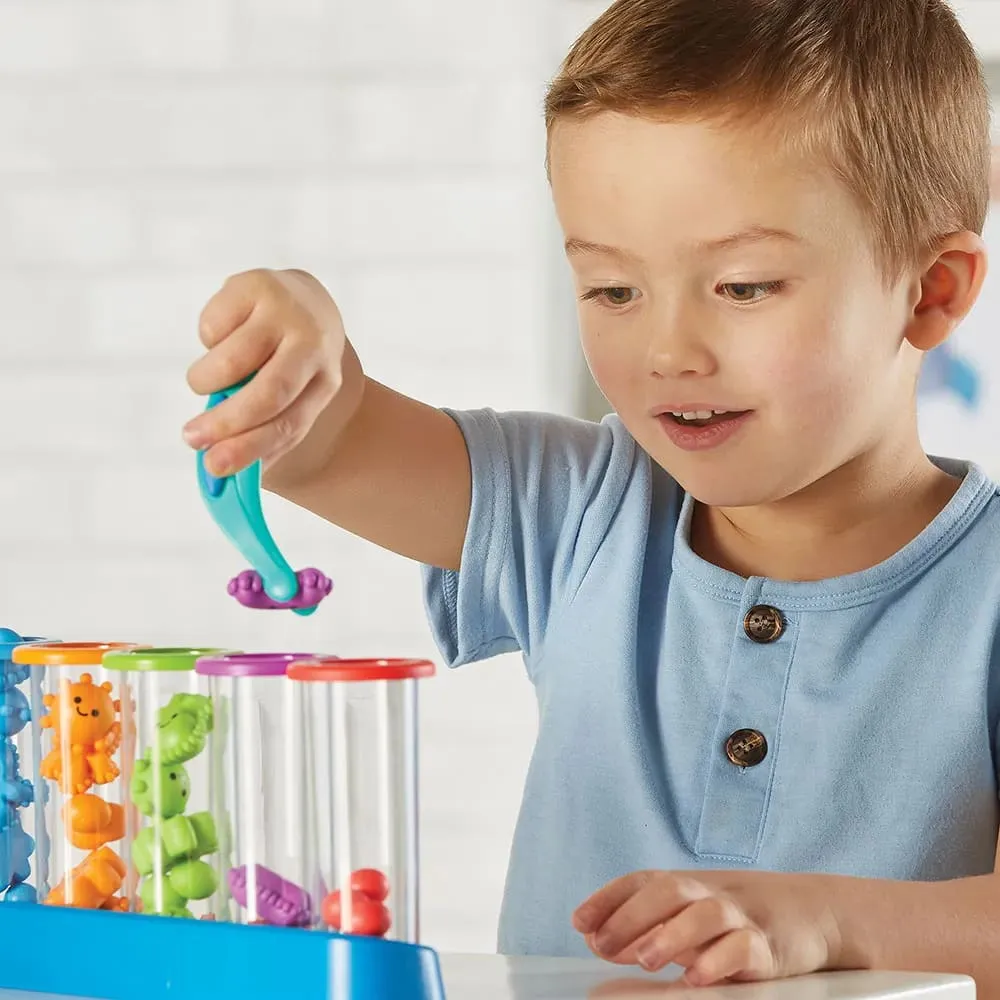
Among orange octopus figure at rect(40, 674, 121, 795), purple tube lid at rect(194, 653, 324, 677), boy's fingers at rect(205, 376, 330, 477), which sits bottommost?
orange octopus figure at rect(40, 674, 121, 795)

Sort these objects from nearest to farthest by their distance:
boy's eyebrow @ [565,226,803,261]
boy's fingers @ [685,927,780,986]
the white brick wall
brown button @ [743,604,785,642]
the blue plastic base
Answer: the blue plastic base
boy's fingers @ [685,927,780,986]
boy's eyebrow @ [565,226,803,261]
brown button @ [743,604,785,642]
the white brick wall

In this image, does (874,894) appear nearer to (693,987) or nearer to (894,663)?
(693,987)

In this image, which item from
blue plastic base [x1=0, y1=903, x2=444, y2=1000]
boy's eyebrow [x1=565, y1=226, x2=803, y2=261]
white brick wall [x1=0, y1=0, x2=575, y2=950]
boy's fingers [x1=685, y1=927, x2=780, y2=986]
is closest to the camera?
blue plastic base [x1=0, y1=903, x2=444, y2=1000]

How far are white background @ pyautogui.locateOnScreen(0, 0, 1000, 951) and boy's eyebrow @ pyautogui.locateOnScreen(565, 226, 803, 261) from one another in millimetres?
1000

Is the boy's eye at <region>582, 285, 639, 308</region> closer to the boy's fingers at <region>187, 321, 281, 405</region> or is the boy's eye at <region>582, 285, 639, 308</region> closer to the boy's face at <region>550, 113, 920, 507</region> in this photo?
the boy's face at <region>550, 113, 920, 507</region>

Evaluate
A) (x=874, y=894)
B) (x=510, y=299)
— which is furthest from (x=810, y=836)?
(x=510, y=299)

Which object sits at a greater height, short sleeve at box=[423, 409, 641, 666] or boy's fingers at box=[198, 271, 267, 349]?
boy's fingers at box=[198, 271, 267, 349]

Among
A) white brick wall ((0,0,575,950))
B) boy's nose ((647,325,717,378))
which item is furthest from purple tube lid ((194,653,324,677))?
white brick wall ((0,0,575,950))

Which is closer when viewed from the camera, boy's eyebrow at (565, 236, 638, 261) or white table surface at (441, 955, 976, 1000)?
white table surface at (441, 955, 976, 1000)

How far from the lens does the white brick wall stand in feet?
6.08

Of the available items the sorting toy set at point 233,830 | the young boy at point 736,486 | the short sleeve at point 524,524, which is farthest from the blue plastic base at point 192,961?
the short sleeve at point 524,524

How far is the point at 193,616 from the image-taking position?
74.5 inches

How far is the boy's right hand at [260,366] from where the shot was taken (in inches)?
24.9

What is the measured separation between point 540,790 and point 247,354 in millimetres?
427
